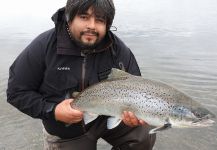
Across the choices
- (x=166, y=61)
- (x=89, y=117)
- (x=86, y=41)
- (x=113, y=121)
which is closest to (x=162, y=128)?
(x=113, y=121)

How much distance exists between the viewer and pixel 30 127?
719 centimetres

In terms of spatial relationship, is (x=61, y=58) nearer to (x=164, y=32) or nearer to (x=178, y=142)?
(x=178, y=142)

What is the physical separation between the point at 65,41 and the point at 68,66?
11.2 inches

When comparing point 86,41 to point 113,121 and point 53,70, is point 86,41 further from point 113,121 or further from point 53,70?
point 113,121

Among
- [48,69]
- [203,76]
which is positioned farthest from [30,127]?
[203,76]

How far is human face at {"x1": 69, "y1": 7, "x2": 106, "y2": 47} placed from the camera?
415 centimetres

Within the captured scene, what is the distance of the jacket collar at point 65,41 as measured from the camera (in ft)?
14.2

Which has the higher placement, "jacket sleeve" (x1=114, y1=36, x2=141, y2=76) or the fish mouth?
"jacket sleeve" (x1=114, y1=36, x2=141, y2=76)

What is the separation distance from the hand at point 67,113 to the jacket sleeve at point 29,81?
0.40 ft

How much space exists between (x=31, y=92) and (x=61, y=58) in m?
0.51

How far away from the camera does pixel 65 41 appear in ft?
14.3

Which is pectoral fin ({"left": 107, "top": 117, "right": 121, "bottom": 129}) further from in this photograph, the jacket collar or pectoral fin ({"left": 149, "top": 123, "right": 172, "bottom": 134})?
the jacket collar

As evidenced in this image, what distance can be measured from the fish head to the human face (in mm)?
1172

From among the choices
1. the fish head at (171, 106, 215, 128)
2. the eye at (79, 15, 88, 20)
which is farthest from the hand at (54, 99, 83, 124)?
the fish head at (171, 106, 215, 128)
